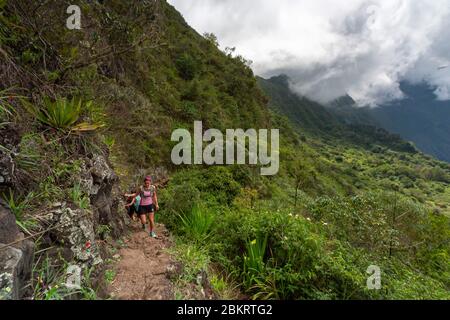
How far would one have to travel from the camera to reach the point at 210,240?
5.48 m

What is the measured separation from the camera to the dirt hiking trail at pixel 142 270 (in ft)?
11.1

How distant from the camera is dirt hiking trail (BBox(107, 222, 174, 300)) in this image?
3373 millimetres

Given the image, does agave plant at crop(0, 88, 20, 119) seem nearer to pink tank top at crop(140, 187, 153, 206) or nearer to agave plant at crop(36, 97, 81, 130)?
agave plant at crop(36, 97, 81, 130)

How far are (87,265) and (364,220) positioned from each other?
680 cm

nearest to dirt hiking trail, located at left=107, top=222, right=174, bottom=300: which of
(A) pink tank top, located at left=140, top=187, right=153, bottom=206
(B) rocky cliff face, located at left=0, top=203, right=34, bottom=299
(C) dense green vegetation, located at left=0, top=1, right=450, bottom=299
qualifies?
(C) dense green vegetation, located at left=0, top=1, right=450, bottom=299

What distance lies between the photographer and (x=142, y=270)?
3.93m

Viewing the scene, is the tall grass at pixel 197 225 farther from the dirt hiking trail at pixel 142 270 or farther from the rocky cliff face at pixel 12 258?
the rocky cliff face at pixel 12 258

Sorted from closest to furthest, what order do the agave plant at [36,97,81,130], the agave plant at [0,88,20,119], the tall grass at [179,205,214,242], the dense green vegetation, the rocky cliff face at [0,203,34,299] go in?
the rocky cliff face at [0,203,34,299], the agave plant at [0,88,20,119], the dense green vegetation, the agave plant at [36,97,81,130], the tall grass at [179,205,214,242]

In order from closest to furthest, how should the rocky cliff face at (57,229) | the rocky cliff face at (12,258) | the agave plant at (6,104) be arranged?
the rocky cliff face at (12,258), the rocky cliff face at (57,229), the agave plant at (6,104)

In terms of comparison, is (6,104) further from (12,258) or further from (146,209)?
(146,209)

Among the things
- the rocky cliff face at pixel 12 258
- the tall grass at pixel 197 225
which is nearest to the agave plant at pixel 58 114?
the rocky cliff face at pixel 12 258

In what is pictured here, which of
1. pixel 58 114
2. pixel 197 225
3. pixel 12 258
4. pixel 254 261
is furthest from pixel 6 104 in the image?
pixel 254 261

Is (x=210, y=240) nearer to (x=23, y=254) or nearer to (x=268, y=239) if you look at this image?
(x=268, y=239)
